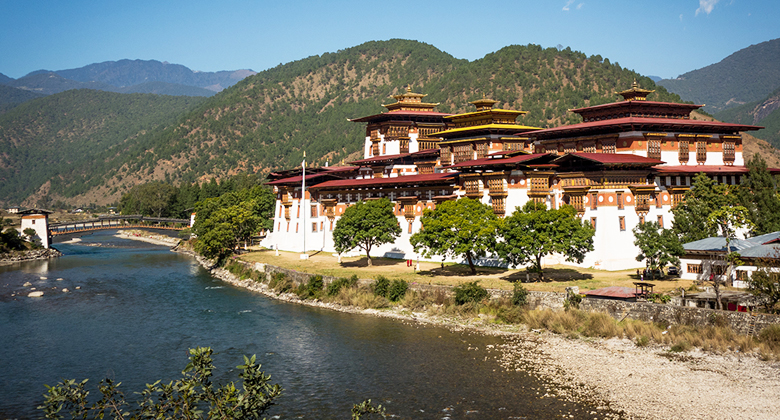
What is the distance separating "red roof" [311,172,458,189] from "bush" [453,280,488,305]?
24239 millimetres

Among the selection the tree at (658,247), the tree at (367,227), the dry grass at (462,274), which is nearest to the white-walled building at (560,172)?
the tree at (658,247)

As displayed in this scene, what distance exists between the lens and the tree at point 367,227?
269 feet

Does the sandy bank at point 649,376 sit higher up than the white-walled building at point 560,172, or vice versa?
the white-walled building at point 560,172

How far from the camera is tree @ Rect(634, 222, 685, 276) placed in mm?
61188

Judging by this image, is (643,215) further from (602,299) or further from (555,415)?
(555,415)

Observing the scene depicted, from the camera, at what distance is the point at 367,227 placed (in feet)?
272

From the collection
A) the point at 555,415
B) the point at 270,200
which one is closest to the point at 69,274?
the point at 270,200

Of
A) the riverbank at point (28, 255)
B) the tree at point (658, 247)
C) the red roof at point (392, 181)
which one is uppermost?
the red roof at point (392, 181)

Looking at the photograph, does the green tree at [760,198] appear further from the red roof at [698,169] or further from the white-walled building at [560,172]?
the white-walled building at [560,172]

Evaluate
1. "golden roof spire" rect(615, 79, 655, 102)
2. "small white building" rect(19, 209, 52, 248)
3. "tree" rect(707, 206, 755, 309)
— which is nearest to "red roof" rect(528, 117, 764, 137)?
"golden roof spire" rect(615, 79, 655, 102)

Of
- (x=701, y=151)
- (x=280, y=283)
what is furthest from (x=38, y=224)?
(x=701, y=151)

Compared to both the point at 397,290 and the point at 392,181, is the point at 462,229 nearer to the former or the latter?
the point at 397,290

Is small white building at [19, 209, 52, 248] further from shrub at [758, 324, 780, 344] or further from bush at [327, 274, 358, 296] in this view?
shrub at [758, 324, 780, 344]

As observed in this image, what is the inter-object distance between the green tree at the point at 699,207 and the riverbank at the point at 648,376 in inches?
892
